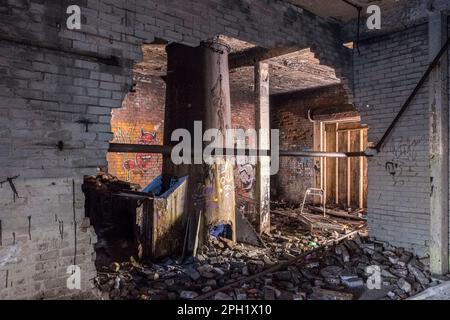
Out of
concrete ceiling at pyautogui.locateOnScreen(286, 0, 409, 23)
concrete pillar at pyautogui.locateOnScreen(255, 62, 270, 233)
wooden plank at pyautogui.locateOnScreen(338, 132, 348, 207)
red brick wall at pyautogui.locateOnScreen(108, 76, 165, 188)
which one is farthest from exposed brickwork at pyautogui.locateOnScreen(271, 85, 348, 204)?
concrete ceiling at pyautogui.locateOnScreen(286, 0, 409, 23)

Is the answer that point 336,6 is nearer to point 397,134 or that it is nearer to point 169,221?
point 397,134

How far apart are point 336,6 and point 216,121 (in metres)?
2.57

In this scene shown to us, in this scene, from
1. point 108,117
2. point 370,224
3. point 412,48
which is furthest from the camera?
point 370,224

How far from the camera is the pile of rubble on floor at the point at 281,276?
163 inches

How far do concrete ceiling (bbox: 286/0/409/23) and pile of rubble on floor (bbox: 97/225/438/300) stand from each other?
3.65 meters

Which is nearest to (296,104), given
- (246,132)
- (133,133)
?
(246,132)

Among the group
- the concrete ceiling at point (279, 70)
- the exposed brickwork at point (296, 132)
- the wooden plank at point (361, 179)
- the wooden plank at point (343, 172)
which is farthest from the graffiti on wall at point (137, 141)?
the wooden plank at point (361, 179)

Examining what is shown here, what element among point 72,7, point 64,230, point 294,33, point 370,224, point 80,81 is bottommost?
point 370,224

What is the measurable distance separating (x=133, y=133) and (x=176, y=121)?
4120mm

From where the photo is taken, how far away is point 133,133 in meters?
9.65

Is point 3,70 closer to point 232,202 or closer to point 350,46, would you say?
point 232,202

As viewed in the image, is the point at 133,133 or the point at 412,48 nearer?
the point at 412,48

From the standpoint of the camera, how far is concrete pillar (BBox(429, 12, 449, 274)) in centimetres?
479

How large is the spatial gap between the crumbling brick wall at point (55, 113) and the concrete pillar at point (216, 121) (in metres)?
2.01
